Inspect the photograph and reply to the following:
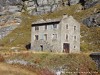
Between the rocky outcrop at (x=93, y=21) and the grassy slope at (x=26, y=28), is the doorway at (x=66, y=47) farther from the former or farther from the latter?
the rocky outcrop at (x=93, y=21)

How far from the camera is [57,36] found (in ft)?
273

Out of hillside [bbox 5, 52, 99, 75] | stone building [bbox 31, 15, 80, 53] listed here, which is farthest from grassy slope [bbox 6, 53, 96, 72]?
stone building [bbox 31, 15, 80, 53]

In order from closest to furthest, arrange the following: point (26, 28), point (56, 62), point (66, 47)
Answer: point (56, 62) → point (66, 47) → point (26, 28)

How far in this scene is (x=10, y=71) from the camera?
4241 centimetres

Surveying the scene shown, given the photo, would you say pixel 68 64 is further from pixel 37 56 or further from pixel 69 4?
pixel 69 4

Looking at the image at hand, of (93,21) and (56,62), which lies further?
(93,21)

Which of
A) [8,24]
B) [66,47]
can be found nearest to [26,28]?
[8,24]

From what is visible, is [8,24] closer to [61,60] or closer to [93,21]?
[93,21]

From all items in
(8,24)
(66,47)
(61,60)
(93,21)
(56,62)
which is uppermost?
(8,24)

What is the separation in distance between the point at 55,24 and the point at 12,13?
99.4 m

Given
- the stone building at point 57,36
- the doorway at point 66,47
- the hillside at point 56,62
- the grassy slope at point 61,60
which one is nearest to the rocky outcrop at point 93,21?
the stone building at point 57,36

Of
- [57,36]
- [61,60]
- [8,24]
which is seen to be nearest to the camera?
[61,60]

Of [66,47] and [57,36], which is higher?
[57,36]

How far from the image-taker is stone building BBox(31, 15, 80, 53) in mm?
83062
